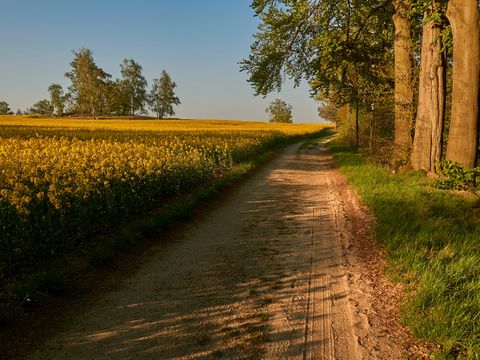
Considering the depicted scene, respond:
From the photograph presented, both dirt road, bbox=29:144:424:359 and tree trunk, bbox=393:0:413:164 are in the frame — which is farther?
tree trunk, bbox=393:0:413:164

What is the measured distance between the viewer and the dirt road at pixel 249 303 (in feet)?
10.7

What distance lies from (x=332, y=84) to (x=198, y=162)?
10660 millimetres

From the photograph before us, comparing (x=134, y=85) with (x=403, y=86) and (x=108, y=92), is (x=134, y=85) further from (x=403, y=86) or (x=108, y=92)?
(x=403, y=86)

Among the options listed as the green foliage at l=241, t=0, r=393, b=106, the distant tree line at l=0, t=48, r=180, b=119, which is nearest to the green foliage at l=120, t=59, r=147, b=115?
the distant tree line at l=0, t=48, r=180, b=119

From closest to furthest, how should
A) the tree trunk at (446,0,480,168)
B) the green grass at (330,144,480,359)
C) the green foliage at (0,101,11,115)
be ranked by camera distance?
the green grass at (330,144,480,359) → the tree trunk at (446,0,480,168) → the green foliage at (0,101,11,115)

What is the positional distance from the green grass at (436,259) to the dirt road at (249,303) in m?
0.28

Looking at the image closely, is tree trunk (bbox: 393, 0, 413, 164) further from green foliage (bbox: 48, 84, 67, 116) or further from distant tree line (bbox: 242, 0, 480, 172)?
green foliage (bbox: 48, 84, 67, 116)

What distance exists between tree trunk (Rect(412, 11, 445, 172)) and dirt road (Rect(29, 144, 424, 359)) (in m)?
5.41

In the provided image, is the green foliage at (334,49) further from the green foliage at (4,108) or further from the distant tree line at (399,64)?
the green foliage at (4,108)

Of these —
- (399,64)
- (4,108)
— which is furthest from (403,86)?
(4,108)

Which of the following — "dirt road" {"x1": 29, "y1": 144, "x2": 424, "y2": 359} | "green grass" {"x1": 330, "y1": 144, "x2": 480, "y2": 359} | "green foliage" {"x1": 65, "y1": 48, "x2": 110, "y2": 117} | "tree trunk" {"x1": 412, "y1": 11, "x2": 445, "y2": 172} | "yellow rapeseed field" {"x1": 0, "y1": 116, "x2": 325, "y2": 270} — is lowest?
"dirt road" {"x1": 29, "y1": 144, "x2": 424, "y2": 359}

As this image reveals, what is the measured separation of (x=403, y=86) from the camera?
13.3 m

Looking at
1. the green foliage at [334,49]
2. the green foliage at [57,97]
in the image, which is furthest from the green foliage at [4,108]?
the green foliage at [334,49]

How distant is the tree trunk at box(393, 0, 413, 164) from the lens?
13.0m
